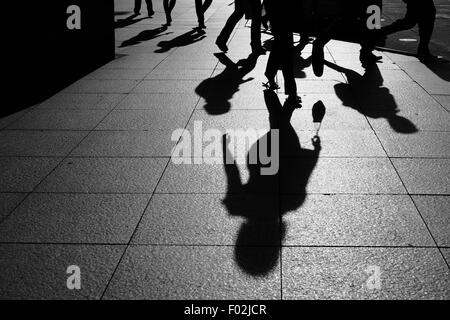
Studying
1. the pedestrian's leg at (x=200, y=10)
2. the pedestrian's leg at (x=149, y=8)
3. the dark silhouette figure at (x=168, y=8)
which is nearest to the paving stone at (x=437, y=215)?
the pedestrian's leg at (x=200, y=10)

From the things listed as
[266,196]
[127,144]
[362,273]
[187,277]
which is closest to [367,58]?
[127,144]

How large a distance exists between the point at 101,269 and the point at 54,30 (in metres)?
7.02

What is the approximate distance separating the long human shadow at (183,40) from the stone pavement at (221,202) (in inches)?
151

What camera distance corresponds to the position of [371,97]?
7.37 m

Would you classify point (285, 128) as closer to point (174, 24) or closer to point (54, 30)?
point (54, 30)

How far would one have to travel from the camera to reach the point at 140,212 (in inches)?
164

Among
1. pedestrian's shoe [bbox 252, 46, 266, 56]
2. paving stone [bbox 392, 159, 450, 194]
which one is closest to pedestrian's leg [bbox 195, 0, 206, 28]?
pedestrian's shoe [bbox 252, 46, 266, 56]

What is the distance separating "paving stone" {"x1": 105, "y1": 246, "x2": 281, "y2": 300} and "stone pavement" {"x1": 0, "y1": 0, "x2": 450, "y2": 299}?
0.04 feet

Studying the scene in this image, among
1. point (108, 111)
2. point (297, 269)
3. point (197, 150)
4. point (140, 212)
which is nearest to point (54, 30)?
point (108, 111)

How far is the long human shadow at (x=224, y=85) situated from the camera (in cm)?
705

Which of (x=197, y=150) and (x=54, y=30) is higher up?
(x=54, y=30)

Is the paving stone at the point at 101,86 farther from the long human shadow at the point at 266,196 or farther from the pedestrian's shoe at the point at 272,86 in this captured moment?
the long human shadow at the point at 266,196

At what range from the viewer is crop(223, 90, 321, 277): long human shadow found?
3527mm

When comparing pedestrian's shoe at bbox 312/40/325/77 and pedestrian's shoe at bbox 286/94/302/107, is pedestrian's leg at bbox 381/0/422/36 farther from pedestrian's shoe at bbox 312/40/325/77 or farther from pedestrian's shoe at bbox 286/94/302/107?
pedestrian's shoe at bbox 286/94/302/107
